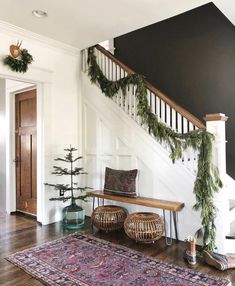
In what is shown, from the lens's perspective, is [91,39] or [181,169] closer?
[181,169]

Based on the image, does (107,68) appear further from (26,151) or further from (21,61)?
(26,151)

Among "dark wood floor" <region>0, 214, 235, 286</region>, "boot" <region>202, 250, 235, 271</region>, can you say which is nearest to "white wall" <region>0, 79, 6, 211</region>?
"dark wood floor" <region>0, 214, 235, 286</region>

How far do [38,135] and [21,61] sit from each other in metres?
1.21

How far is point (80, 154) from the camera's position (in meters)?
4.75

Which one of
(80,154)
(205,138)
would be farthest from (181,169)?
(80,154)

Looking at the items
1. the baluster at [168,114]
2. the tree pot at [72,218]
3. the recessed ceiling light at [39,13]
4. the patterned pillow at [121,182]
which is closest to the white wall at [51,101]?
the tree pot at [72,218]

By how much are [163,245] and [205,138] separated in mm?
1502

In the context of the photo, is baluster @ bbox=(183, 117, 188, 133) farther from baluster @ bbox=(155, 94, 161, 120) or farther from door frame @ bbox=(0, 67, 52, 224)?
door frame @ bbox=(0, 67, 52, 224)

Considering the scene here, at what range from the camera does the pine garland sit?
365 centimetres

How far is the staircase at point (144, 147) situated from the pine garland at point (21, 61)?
1.15 meters

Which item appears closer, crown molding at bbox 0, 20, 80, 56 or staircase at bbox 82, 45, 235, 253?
staircase at bbox 82, 45, 235, 253

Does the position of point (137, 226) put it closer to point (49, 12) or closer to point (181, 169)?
point (181, 169)

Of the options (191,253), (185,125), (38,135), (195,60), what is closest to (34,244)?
(38,135)

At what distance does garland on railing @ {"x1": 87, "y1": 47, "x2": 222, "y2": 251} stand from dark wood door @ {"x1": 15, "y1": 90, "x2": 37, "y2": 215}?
1546 mm
